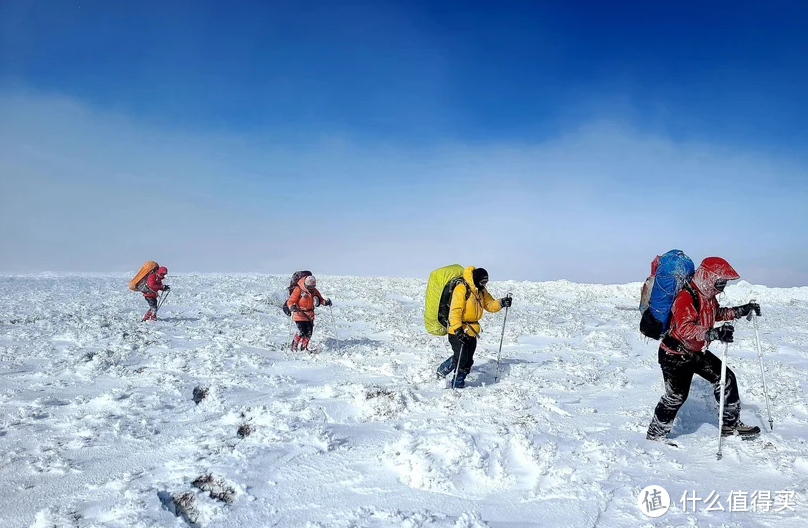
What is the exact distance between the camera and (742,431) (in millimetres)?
6039

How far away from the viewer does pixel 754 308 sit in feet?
19.5

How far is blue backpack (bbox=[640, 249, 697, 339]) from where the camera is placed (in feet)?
18.9

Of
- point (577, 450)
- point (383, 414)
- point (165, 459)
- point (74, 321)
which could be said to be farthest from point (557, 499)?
point (74, 321)

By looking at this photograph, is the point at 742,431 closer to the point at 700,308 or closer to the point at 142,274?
the point at 700,308

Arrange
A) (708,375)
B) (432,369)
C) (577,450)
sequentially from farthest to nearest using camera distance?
(432,369) → (708,375) → (577,450)

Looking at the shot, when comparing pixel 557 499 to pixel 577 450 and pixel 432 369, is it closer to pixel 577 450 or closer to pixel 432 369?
pixel 577 450

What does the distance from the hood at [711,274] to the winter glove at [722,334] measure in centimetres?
53

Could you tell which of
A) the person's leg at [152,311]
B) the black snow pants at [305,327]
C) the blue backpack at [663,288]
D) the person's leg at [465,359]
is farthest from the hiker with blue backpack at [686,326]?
the person's leg at [152,311]

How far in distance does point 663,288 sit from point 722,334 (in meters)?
0.80

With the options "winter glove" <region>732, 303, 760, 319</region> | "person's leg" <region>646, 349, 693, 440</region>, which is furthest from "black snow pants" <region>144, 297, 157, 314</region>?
"winter glove" <region>732, 303, 760, 319</region>

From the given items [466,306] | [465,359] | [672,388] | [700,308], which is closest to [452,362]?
→ [465,359]

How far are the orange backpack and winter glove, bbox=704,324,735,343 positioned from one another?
13882 millimetres

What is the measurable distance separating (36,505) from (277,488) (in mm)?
2096

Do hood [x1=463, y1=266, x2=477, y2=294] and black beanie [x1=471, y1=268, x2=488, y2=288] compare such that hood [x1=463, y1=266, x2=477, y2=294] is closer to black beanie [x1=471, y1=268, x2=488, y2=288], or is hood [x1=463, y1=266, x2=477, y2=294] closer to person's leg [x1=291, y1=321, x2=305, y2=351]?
black beanie [x1=471, y1=268, x2=488, y2=288]
